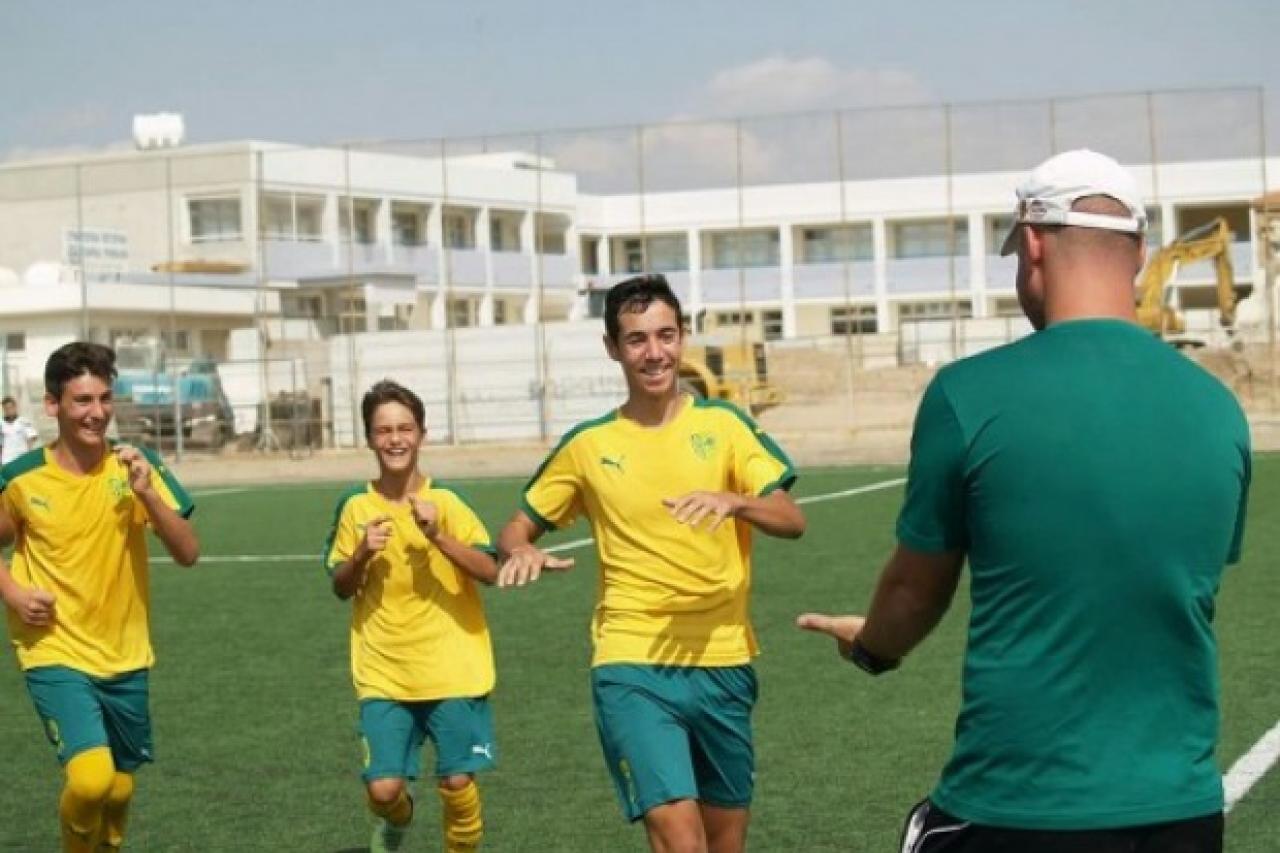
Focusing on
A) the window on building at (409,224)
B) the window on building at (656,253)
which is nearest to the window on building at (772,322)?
the window on building at (656,253)

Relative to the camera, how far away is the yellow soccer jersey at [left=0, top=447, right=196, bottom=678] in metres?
7.27

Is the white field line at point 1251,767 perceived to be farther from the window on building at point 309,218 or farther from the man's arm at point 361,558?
the window on building at point 309,218

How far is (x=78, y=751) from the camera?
23.4 ft

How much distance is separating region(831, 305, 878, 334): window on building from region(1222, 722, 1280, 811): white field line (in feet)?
130

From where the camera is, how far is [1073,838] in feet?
11.3

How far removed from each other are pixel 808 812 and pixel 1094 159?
214 inches

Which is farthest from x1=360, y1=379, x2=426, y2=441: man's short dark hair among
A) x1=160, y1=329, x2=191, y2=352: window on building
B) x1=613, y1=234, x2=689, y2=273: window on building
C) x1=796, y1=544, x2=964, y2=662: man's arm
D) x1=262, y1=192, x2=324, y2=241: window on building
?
x1=262, y1=192, x2=324, y2=241: window on building

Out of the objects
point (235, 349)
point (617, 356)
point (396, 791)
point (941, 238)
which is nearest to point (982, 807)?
point (617, 356)

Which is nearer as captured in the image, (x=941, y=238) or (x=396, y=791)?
(x=396, y=791)

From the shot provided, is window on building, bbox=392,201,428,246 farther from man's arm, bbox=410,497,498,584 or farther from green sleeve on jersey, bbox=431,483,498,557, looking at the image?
man's arm, bbox=410,497,498,584

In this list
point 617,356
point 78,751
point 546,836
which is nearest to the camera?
point 617,356

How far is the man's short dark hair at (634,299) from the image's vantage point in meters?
6.57

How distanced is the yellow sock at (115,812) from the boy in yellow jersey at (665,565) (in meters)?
1.65

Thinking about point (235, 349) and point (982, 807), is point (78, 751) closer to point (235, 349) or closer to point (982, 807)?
point (982, 807)
